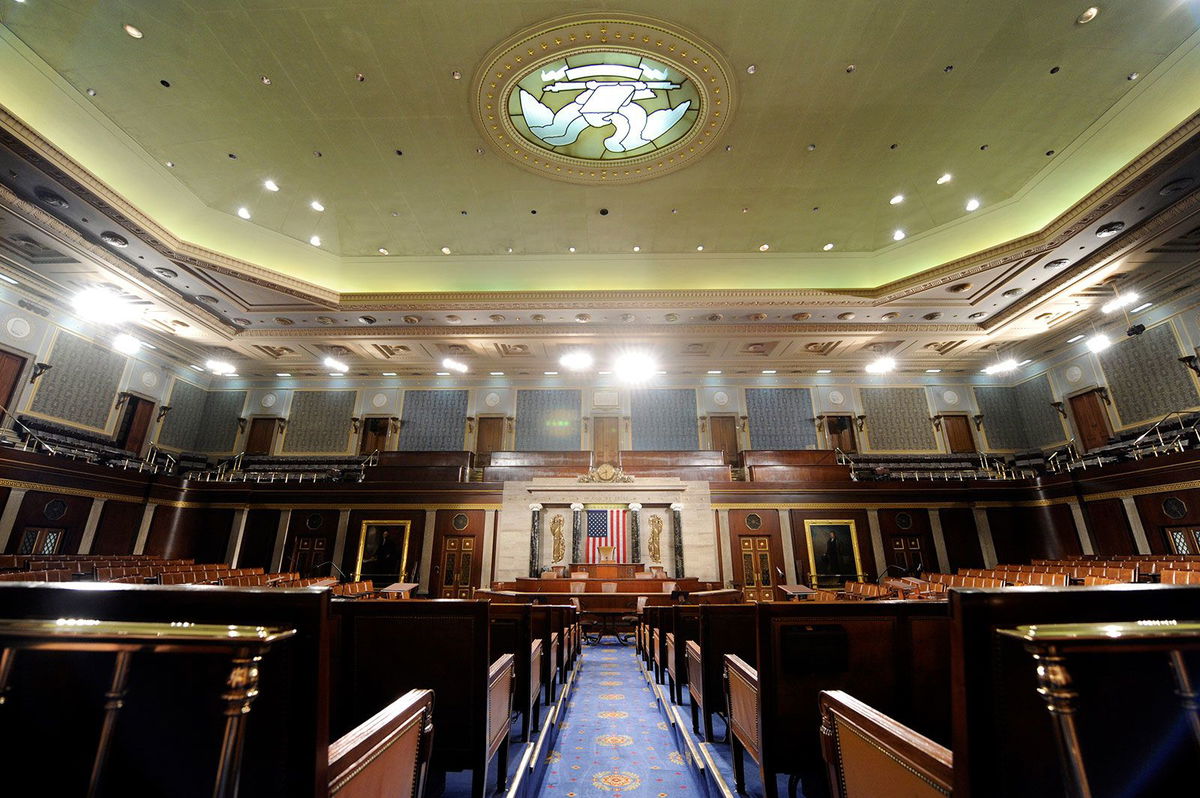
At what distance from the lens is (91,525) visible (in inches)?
389

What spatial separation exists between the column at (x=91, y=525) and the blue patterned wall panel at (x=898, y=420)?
19952 mm

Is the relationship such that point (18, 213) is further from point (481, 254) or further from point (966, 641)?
point (966, 641)

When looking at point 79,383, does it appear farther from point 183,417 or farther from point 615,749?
point 615,749

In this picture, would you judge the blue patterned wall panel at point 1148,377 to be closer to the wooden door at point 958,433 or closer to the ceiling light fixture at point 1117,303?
the ceiling light fixture at point 1117,303

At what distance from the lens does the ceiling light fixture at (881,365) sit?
1182 cm

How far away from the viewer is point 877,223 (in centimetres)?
1063

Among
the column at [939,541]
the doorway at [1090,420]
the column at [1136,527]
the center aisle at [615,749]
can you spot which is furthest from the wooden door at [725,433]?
the center aisle at [615,749]

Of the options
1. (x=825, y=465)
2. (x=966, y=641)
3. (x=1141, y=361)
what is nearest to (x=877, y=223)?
(x=825, y=465)

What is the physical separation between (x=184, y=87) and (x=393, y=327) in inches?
233

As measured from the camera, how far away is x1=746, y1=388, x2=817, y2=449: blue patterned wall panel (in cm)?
1479

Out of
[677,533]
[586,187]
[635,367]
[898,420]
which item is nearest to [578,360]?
[635,367]

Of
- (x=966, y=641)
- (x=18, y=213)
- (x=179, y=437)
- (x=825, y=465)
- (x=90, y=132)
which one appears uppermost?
(x=90, y=132)

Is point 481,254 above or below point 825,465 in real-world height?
above

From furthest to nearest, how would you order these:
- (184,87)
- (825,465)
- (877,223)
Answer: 1. (825,465)
2. (877,223)
3. (184,87)
